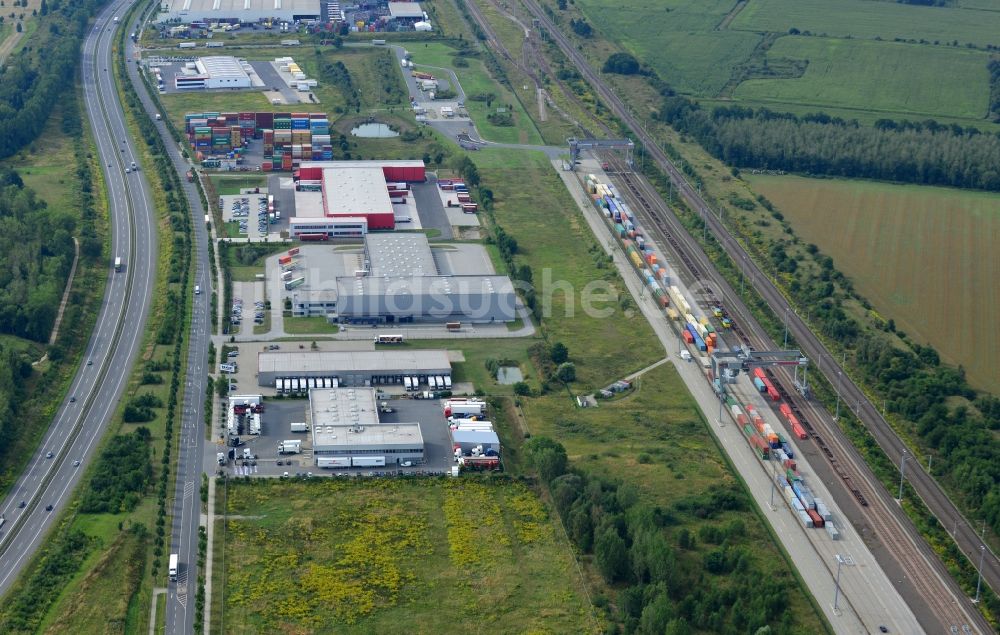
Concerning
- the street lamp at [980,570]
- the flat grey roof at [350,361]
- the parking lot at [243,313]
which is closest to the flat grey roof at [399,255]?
the parking lot at [243,313]

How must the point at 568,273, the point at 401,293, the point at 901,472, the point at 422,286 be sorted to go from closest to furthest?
the point at 901,472 → the point at 401,293 → the point at 422,286 → the point at 568,273

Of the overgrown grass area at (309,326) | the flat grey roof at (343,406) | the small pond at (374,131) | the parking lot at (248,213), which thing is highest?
the small pond at (374,131)

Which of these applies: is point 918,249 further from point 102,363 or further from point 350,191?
point 102,363

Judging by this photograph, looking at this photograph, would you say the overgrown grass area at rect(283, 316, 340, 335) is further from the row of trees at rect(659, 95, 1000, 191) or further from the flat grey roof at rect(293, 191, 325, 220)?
the row of trees at rect(659, 95, 1000, 191)

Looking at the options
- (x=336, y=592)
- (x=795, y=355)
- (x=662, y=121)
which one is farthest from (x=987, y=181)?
(x=336, y=592)

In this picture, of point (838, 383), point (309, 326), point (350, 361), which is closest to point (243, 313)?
point (309, 326)

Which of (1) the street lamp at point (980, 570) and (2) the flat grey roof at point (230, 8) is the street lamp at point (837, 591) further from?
(2) the flat grey roof at point (230, 8)
